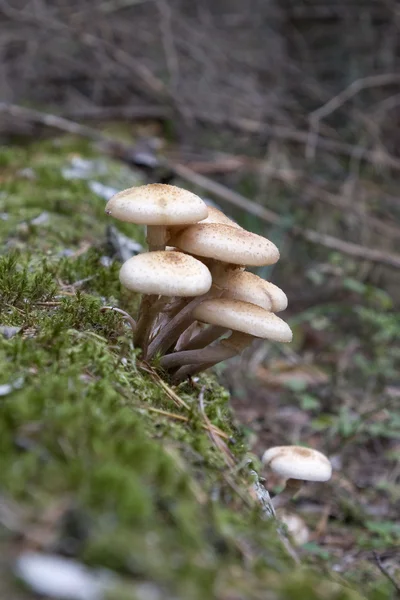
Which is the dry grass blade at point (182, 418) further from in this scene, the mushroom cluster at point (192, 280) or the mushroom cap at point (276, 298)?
the mushroom cap at point (276, 298)

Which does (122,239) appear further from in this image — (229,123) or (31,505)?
(229,123)

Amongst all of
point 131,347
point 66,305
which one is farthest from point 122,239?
point 131,347

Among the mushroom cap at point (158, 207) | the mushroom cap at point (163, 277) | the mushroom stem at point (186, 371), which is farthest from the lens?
the mushroom stem at point (186, 371)

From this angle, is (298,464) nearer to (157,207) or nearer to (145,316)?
(145,316)

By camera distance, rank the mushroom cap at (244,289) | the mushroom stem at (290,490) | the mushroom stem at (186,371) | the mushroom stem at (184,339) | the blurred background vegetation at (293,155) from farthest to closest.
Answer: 1. the blurred background vegetation at (293,155)
2. the mushroom stem at (290,490)
3. the mushroom stem at (184,339)
4. the mushroom stem at (186,371)
5. the mushroom cap at (244,289)

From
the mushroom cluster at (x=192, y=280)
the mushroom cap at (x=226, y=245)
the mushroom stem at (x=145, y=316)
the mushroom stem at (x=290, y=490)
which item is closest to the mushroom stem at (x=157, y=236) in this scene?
the mushroom cluster at (x=192, y=280)

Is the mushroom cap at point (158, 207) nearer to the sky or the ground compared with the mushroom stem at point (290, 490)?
nearer to the sky

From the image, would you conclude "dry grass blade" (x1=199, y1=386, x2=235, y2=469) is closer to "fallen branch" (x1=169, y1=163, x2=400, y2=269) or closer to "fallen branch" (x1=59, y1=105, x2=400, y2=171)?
"fallen branch" (x1=169, y1=163, x2=400, y2=269)
